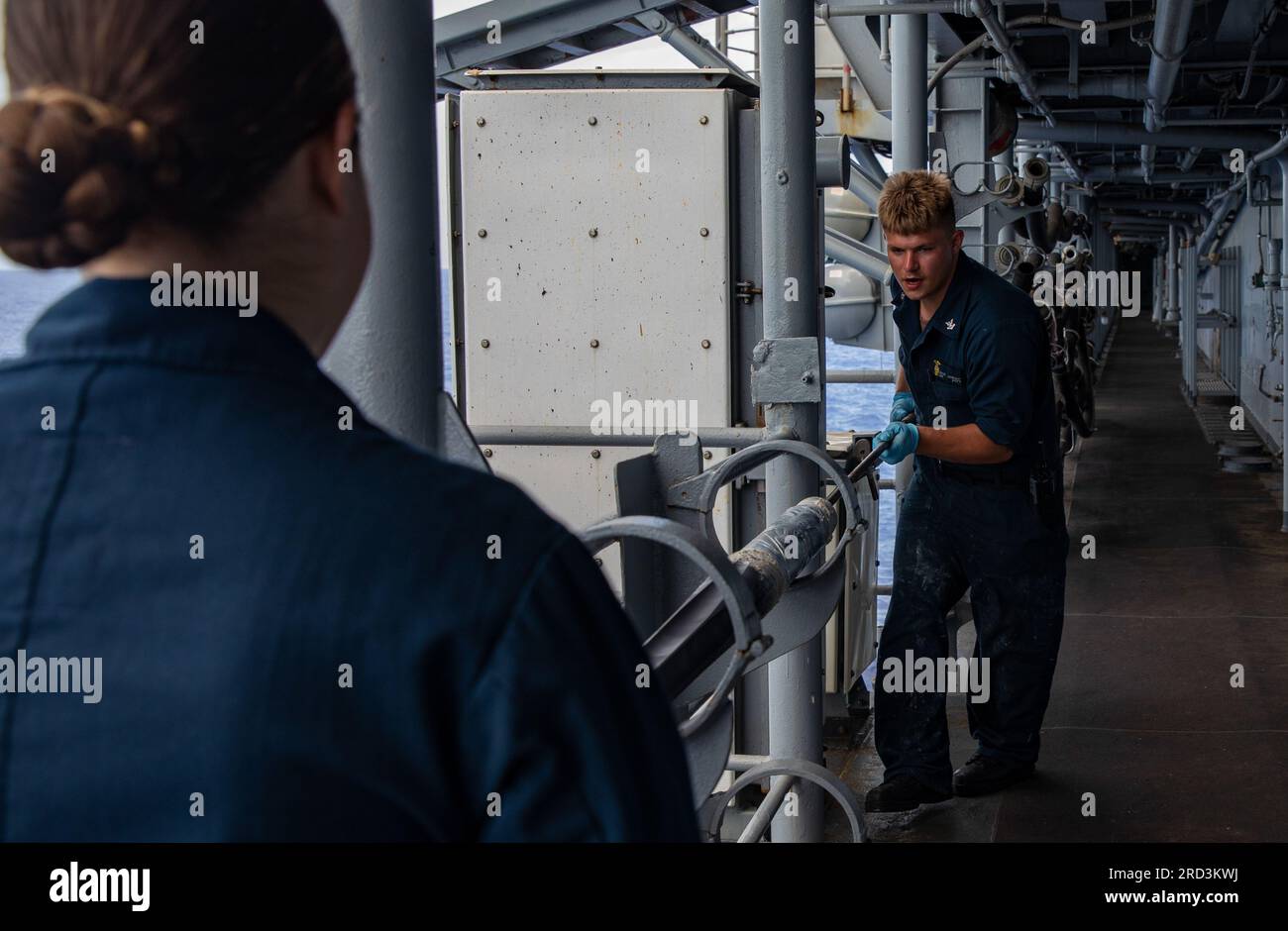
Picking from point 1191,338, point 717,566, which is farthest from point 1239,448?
A: point 717,566

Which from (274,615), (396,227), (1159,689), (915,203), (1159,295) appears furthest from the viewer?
(1159,295)

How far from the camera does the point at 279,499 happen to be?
792mm

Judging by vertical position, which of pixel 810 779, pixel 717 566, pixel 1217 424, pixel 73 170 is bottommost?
pixel 810 779

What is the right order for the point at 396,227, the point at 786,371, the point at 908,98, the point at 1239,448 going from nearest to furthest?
the point at 396,227
the point at 786,371
the point at 908,98
the point at 1239,448

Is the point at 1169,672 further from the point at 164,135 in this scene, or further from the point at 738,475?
the point at 164,135

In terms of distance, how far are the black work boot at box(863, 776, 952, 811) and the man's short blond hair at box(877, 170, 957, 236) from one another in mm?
1486

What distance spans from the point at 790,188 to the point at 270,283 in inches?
78.2

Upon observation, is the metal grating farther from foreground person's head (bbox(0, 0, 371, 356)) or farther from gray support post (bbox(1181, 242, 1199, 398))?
foreground person's head (bbox(0, 0, 371, 356))

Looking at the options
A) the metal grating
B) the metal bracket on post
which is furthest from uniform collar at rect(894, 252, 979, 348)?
the metal grating

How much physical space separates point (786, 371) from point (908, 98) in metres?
2.94

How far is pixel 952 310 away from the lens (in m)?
3.61

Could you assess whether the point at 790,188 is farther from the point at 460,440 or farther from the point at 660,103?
the point at 460,440

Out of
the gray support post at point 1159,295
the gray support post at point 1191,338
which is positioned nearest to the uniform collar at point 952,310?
the gray support post at point 1191,338
